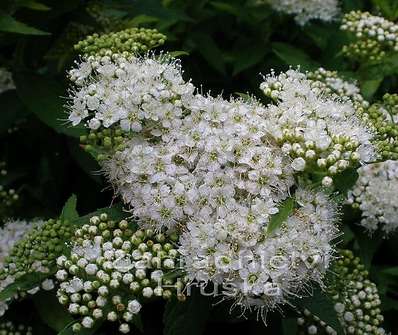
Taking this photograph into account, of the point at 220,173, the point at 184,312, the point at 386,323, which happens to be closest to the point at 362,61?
the point at 386,323

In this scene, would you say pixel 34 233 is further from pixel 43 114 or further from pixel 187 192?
pixel 43 114

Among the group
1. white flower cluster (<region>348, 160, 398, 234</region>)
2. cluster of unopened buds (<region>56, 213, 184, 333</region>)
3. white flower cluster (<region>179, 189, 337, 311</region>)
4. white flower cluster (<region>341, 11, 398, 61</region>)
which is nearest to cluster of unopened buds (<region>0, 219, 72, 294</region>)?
cluster of unopened buds (<region>56, 213, 184, 333</region>)

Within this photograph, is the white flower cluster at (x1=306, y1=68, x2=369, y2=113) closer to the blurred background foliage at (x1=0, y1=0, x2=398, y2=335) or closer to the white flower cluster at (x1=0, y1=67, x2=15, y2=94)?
the blurred background foliage at (x1=0, y1=0, x2=398, y2=335)

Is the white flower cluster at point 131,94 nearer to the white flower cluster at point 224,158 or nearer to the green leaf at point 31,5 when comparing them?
the white flower cluster at point 224,158

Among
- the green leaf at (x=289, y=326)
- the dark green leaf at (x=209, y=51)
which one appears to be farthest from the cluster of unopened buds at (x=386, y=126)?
the dark green leaf at (x=209, y=51)

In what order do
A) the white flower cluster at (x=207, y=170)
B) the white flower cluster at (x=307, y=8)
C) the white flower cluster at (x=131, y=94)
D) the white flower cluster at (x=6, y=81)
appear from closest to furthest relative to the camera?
the white flower cluster at (x=207, y=170) → the white flower cluster at (x=131, y=94) → the white flower cluster at (x=6, y=81) → the white flower cluster at (x=307, y=8)

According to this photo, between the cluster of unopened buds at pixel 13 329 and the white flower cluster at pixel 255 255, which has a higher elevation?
the white flower cluster at pixel 255 255
